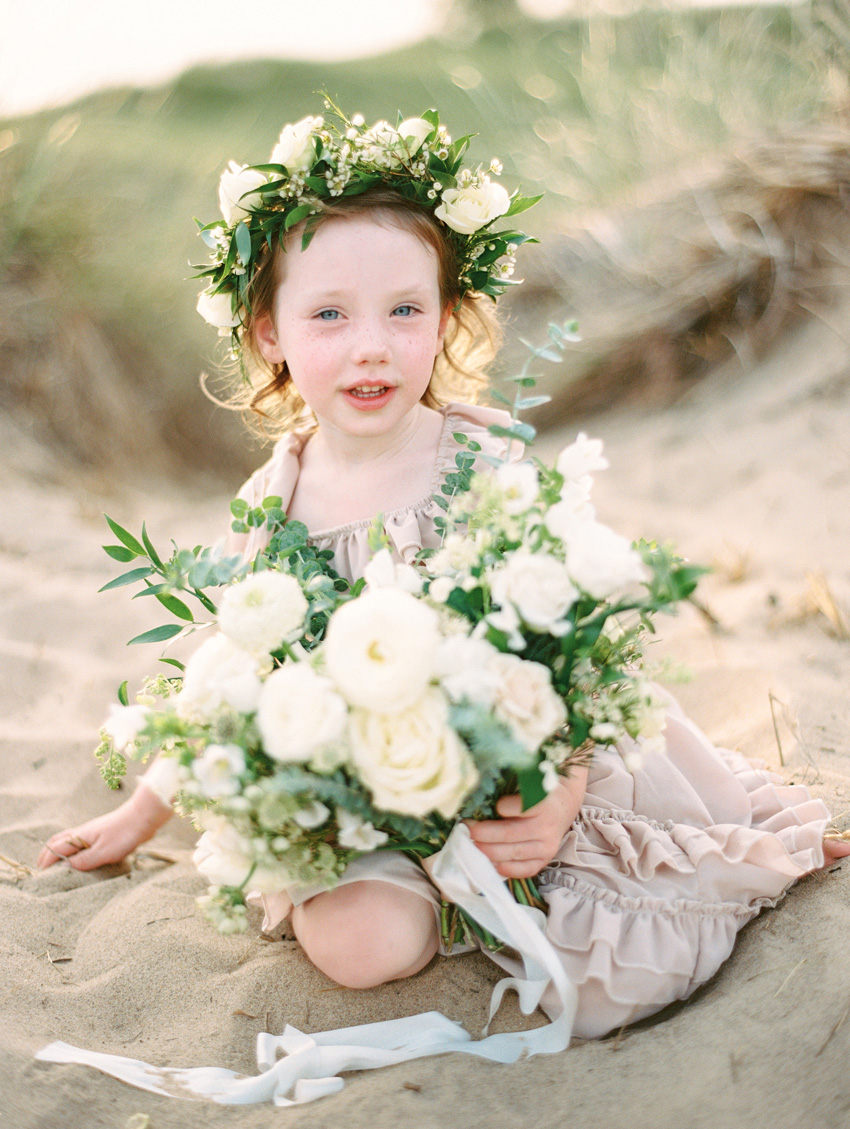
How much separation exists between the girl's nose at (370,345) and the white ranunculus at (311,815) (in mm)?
1105

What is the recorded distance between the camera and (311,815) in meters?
1.39

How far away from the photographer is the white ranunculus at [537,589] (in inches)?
51.3

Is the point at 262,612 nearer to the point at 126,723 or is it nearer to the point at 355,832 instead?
the point at 126,723

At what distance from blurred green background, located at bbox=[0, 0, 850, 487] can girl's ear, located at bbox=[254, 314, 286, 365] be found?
8.99 ft

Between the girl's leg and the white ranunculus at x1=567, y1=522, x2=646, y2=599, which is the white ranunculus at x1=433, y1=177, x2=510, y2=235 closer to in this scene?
the white ranunculus at x1=567, y1=522, x2=646, y2=599

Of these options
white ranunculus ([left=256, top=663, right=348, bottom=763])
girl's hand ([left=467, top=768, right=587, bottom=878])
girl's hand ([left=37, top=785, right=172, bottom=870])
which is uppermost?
white ranunculus ([left=256, top=663, right=348, bottom=763])

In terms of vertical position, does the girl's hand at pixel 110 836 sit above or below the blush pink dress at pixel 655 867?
below

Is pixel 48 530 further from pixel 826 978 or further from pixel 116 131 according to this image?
pixel 826 978

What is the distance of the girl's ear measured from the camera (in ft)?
7.97

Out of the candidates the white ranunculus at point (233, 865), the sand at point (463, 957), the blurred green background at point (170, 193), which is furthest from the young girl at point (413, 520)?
the blurred green background at point (170, 193)

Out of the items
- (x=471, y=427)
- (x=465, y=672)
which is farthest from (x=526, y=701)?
(x=471, y=427)

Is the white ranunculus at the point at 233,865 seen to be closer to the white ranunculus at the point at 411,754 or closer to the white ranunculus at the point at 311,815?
the white ranunculus at the point at 311,815

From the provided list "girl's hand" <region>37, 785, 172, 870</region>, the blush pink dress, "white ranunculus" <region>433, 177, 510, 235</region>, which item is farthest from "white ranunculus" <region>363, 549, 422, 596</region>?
"girl's hand" <region>37, 785, 172, 870</region>

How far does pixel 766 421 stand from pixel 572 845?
3.45 meters
